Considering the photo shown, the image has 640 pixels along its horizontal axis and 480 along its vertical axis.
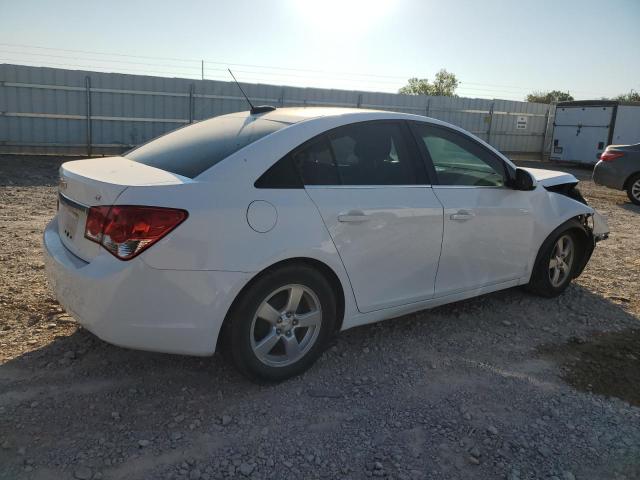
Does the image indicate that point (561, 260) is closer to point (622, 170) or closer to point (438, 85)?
point (622, 170)

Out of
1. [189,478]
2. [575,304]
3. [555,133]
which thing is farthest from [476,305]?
[555,133]

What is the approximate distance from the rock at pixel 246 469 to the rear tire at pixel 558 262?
314 centimetres

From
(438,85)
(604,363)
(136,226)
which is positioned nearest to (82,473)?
(136,226)

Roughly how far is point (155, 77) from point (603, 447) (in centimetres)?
1515

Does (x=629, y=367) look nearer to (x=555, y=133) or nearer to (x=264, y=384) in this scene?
(x=264, y=384)

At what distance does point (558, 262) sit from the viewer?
4926mm

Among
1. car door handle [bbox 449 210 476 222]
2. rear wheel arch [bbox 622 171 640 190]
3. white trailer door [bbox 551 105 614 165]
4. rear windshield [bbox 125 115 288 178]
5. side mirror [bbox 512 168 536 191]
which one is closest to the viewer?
rear windshield [bbox 125 115 288 178]

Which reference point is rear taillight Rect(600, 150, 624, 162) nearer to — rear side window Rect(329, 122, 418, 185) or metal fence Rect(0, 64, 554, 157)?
metal fence Rect(0, 64, 554, 157)

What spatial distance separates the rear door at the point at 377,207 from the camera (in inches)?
129

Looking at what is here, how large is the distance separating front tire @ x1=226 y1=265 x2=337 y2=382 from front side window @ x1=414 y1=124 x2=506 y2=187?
1.27m

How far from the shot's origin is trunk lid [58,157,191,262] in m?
2.83

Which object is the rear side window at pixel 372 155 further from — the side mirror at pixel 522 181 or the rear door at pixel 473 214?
the side mirror at pixel 522 181

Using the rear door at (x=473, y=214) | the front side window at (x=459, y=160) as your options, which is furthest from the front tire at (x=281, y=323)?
the front side window at (x=459, y=160)

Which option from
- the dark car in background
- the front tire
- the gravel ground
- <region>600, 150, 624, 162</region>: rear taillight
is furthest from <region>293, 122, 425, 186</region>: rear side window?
<region>600, 150, 624, 162</region>: rear taillight
